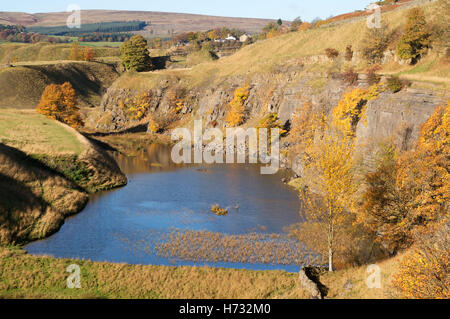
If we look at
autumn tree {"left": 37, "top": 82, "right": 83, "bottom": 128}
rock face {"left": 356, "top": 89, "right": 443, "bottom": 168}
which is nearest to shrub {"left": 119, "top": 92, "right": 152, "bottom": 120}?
autumn tree {"left": 37, "top": 82, "right": 83, "bottom": 128}

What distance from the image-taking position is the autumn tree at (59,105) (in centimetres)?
8619

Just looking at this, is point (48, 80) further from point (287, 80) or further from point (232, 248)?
point (232, 248)

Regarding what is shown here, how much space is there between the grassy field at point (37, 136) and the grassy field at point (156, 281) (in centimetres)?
2731

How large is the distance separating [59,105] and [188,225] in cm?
6085

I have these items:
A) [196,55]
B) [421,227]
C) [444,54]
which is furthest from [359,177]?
[196,55]

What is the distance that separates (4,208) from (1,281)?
12.5 m

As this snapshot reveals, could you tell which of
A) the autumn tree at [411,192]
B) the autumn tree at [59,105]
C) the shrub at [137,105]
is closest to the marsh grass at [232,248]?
the autumn tree at [411,192]

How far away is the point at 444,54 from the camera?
183 feet

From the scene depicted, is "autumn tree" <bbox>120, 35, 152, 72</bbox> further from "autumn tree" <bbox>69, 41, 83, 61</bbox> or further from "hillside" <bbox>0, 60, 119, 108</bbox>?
"autumn tree" <bbox>69, 41, 83, 61</bbox>

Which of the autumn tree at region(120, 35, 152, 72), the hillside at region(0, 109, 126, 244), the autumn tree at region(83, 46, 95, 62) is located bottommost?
the hillside at region(0, 109, 126, 244)

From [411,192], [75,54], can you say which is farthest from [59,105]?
[75,54]

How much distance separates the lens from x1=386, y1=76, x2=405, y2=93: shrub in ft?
169

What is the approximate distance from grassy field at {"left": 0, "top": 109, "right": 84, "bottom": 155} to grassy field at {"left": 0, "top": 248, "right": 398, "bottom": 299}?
27.3 meters

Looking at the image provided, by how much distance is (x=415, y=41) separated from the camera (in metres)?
60.8
